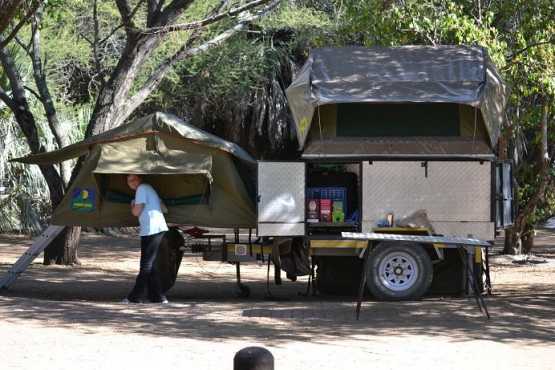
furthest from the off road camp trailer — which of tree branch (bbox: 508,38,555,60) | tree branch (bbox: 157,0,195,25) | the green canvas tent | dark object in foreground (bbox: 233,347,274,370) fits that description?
dark object in foreground (bbox: 233,347,274,370)

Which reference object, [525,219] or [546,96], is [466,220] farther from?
[525,219]

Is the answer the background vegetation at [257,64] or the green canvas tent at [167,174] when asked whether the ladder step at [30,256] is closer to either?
the green canvas tent at [167,174]

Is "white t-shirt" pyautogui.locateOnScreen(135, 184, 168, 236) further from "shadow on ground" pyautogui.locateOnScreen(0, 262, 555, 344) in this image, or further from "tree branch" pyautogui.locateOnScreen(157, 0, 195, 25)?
"tree branch" pyautogui.locateOnScreen(157, 0, 195, 25)

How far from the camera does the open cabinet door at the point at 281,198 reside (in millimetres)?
13367

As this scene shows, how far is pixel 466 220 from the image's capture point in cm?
1355

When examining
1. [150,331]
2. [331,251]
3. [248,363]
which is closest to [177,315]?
[150,331]

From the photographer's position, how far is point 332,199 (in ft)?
45.2

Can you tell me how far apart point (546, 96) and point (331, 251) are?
5.65 m

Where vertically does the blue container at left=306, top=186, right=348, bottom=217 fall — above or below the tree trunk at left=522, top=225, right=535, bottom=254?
above

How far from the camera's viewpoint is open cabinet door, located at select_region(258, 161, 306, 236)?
13.4 m

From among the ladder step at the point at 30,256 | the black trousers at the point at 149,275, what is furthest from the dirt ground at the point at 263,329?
the black trousers at the point at 149,275

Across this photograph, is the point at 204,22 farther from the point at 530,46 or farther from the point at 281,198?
the point at 530,46

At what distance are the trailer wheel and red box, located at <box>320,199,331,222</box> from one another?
2.57 ft

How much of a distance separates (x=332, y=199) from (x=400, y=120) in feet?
4.24
